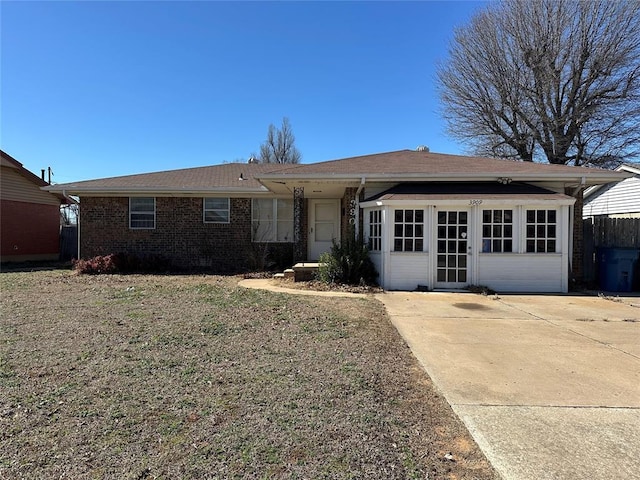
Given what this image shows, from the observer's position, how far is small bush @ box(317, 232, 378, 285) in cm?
1012

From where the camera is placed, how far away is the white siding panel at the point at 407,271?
980 centimetres

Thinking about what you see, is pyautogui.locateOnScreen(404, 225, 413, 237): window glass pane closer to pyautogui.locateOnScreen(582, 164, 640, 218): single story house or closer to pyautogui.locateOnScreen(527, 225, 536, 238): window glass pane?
pyautogui.locateOnScreen(527, 225, 536, 238): window glass pane

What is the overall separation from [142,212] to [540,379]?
521 inches

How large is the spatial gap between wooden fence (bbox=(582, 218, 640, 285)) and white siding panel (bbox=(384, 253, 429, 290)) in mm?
5056

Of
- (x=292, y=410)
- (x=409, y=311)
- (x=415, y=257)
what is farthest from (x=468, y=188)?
(x=292, y=410)

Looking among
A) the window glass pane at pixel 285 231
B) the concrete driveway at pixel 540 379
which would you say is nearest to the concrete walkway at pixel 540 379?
the concrete driveway at pixel 540 379

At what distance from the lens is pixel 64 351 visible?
465cm

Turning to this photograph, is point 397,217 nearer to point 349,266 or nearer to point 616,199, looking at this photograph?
point 349,266

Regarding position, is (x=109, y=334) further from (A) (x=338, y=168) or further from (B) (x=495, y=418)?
(A) (x=338, y=168)

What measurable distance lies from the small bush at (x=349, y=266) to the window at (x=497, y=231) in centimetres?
281

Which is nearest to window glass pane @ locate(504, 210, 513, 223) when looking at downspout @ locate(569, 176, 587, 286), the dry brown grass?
downspout @ locate(569, 176, 587, 286)

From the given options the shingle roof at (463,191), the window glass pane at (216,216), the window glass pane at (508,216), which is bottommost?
the window glass pane at (508,216)

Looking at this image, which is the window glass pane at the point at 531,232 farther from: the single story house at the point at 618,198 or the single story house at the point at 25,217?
the single story house at the point at 25,217

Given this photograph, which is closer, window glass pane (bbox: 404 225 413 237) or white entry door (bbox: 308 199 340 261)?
window glass pane (bbox: 404 225 413 237)
